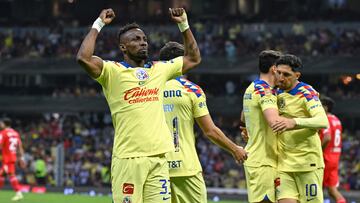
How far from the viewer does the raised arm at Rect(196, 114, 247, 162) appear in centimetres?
1009

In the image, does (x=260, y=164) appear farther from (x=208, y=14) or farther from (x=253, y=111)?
(x=208, y=14)

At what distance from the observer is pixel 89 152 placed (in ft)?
116

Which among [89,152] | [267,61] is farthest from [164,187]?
[89,152]

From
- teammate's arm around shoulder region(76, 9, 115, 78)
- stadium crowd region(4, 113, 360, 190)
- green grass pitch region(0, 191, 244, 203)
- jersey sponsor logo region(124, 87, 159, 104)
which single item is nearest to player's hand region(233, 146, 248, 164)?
jersey sponsor logo region(124, 87, 159, 104)

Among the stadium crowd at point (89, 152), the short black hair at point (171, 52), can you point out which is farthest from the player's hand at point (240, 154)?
the stadium crowd at point (89, 152)

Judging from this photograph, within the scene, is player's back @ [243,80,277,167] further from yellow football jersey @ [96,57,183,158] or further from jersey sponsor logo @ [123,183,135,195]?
jersey sponsor logo @ [123,183,135,195]

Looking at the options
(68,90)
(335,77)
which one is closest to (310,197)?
(335,77)

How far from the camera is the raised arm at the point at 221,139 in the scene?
10086 millimetres

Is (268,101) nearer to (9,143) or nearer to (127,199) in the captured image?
(127,199)

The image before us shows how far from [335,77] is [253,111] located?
24417 mm

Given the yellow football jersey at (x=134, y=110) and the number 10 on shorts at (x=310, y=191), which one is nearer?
the yellow football jersey at (x=134, y=110)

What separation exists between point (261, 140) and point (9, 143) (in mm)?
14548

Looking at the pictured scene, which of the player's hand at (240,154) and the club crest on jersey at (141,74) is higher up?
the club crest on jersey at (141,74)

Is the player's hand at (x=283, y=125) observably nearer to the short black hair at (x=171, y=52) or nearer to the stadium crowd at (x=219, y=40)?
the short black hair at (x=171, y=52)
